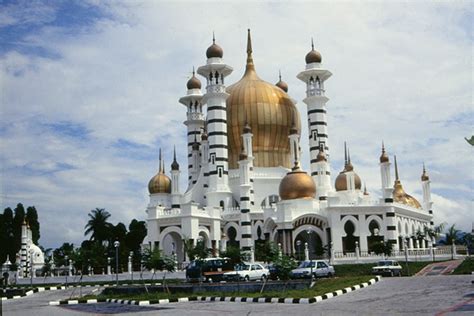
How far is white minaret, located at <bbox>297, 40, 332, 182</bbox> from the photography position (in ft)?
185

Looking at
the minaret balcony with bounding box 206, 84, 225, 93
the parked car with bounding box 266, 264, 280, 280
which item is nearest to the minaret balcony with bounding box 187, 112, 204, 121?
the minaret balcony with bounding box 206, 84, 225, 93

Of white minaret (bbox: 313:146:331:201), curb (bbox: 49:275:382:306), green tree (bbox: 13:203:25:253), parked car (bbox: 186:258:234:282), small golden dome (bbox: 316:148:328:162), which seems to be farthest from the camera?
green tree (bbox: 13:203:25:253)

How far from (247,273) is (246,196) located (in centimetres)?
2382

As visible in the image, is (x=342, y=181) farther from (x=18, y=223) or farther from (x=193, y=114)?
(x=18, y=223)

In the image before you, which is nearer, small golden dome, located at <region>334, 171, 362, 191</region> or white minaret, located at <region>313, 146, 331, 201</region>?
white minaret, located at <region>313, 146, 331, 201</region>

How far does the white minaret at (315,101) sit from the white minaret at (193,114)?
34.0 ft

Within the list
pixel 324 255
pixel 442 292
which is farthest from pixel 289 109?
pixel 442 292

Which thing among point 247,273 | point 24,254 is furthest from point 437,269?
point 24,254

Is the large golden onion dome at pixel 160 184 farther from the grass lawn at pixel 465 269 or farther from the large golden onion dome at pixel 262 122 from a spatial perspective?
the grass lawn at pixel 465 269

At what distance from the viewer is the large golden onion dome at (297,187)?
48.8m

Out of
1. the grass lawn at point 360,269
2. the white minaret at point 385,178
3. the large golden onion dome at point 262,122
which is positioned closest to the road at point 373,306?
the grass lawn at point 360,269

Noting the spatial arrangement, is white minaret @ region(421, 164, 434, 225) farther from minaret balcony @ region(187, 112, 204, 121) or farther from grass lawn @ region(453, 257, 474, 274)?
grass lawn @ region(453, 257, 474, 274)

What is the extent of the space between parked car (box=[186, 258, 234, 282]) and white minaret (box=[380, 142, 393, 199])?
22.5 meters

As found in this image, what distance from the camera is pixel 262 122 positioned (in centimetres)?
5709
